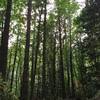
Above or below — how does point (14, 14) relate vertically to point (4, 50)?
above

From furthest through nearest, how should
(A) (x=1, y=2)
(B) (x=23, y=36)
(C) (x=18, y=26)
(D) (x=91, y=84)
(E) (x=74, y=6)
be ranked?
(B) (x=23, y=36) → (C) (x=18, y=26) → (E) (x=74, y=6) → (D) (x=91, y=84) → (A) (x=1, y=2)

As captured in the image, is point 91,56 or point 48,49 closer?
point 91,56

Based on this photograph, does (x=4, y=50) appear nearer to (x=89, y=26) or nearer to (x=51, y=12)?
(x=89, y=26)

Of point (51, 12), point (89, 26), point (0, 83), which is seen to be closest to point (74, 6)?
point (51, 12)

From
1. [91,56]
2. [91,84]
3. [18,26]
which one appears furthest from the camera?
[18,26]

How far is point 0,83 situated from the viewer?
30.3 feet

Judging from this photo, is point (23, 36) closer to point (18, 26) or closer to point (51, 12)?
point (18, 26)

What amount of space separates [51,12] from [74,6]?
3.36m

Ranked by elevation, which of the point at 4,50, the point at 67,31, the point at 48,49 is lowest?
the point at 4,50

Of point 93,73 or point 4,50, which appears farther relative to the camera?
point 93,73

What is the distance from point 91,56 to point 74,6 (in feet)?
27.2

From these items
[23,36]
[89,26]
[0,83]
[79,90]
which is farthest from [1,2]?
[79,90]

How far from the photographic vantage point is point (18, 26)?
33.4 metres

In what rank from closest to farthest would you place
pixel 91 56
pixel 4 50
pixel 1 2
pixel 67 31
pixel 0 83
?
pixel 0 83 < pixel 4 50 < pixel 1 2 < pixel 91 56 < pixel 67 31
